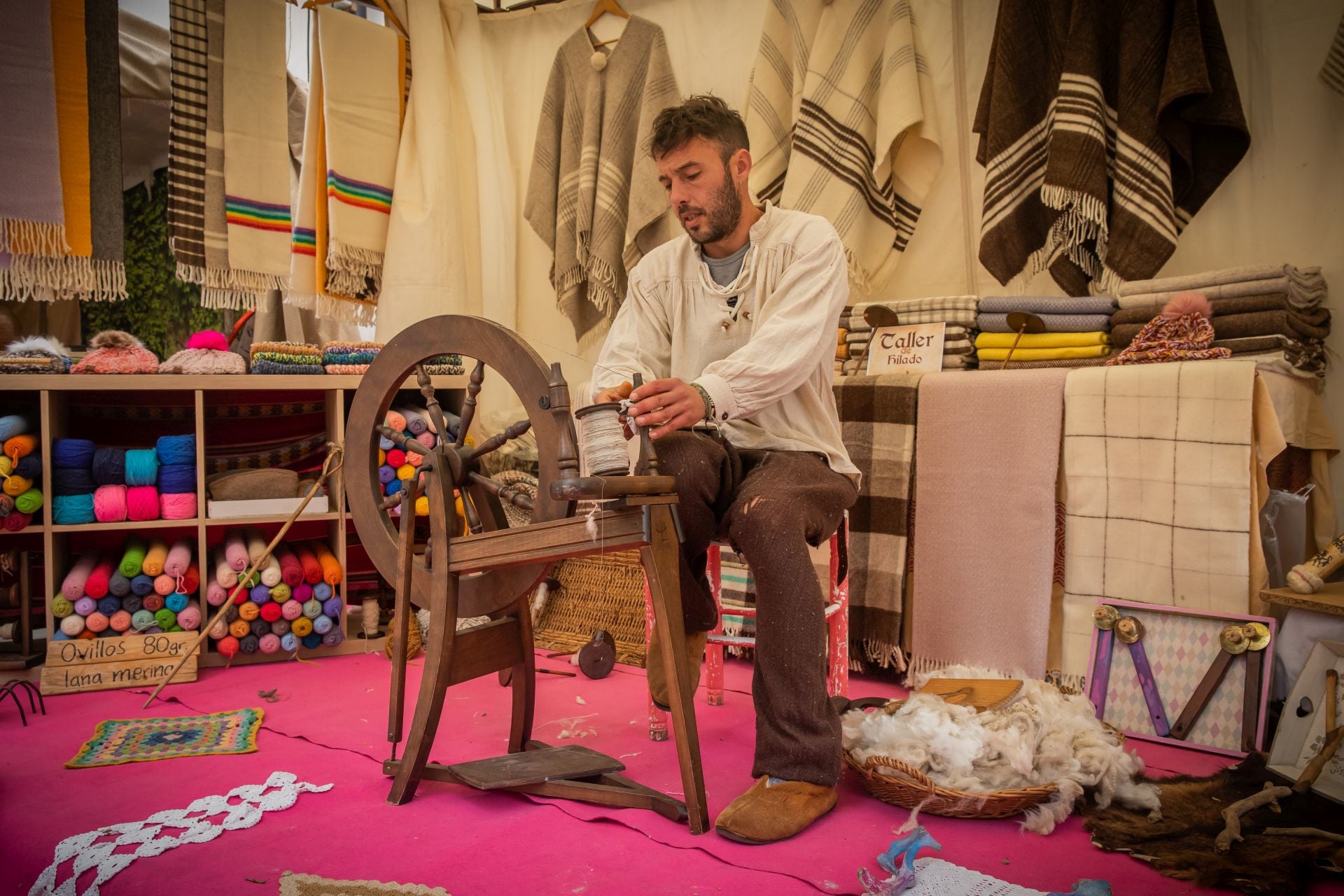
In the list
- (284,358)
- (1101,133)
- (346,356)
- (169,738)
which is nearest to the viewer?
(169,738)

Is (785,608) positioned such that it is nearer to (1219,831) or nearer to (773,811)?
(773,811)

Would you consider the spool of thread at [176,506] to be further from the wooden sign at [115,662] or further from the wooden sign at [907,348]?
the wooden sign at [907,348]

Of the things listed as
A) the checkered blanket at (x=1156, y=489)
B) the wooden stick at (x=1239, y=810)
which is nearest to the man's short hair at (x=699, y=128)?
the checkered blanket at (x=1156, y=489)

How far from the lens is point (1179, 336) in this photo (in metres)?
2.81

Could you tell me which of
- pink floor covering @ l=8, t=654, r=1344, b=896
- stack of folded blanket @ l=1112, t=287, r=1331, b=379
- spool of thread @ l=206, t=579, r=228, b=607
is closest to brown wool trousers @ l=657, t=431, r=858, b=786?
pink floor covering @ l=8, t=654, r=1344, b=896

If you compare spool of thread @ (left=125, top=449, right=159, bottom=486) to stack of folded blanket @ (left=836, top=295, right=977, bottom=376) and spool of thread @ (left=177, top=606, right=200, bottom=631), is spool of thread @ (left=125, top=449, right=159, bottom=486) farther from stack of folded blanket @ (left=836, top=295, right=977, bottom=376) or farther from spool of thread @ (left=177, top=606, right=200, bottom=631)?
stack of folded blanket @ (left=836, top=295, right=977, bottom=376)

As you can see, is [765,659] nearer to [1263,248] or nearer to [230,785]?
[230,785]

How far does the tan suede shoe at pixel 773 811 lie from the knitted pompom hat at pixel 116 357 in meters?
2.61

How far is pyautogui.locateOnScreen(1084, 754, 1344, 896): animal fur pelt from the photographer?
1.76m

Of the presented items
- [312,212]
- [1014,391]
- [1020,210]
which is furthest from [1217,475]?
[312,212]

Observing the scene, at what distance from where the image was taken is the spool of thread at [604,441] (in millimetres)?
1931

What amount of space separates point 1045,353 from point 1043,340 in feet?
0.14

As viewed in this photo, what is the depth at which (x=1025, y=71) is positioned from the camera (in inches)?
129

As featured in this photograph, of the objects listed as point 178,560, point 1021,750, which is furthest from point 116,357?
point 1021,750
